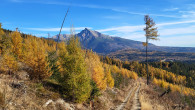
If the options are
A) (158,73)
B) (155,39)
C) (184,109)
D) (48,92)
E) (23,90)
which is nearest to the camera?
(23,90)

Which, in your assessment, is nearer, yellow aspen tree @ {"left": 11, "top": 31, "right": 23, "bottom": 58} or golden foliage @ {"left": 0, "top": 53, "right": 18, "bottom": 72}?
golden foliage @ {"left": 0, "top": 53, "right": 18, "bottom": 72}

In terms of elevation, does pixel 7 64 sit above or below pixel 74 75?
above

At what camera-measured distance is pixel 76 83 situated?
12.0 m

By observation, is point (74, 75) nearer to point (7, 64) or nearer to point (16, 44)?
point (7, 64)

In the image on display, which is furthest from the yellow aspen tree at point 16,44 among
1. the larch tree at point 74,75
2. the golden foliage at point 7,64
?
the larch tree at point 74,75

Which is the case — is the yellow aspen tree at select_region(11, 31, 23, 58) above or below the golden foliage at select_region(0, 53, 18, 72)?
above

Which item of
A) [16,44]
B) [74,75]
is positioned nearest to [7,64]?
[74,75]

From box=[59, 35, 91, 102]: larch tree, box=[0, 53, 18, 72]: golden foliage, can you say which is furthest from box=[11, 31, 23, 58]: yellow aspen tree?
box=[59, 35, 91, 102]: larch tree

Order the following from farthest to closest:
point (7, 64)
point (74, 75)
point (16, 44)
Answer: point (16, 44), point (7, 64), point (74, 75)

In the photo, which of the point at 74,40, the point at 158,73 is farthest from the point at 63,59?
the point at 158,73

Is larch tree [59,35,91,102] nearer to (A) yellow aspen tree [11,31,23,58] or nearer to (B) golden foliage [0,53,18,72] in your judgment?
(B) golden foliage [0,53,18,72]

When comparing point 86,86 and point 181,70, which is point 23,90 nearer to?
point 86,86

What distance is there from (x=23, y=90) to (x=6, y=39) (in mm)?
20512

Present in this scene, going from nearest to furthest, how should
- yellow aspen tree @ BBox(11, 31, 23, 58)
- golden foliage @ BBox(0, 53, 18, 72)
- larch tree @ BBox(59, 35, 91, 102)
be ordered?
larch tree @ BBox(59, 35, 91, 102)
golden foliage @ BBox(0, 53, 18, 72)
yellow aspen tree @ BBox(11, 31, 23, 58)
